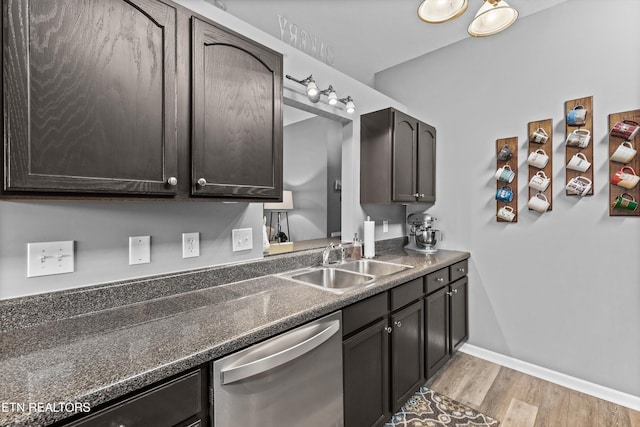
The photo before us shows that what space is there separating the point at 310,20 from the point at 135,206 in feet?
6.38

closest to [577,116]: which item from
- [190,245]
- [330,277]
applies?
[330,277]

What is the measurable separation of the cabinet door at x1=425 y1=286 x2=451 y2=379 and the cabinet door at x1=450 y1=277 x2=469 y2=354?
0.40 ft

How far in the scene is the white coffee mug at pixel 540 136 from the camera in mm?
2242

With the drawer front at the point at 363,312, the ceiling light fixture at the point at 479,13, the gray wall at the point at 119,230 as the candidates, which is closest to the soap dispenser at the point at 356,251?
the drawer front at the point at 363,312

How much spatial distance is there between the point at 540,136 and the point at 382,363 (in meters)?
1.99

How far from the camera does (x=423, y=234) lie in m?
2.68

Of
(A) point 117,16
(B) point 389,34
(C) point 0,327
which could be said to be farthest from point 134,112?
(B) point 389,34

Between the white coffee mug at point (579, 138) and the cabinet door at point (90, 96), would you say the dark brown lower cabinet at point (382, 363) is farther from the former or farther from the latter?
the white coffee mug at point (579, 138)

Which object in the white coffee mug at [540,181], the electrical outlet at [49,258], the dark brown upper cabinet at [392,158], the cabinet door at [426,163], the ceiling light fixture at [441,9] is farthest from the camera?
the cabinet door at [426,163]

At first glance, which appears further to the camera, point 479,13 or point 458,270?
point 458,270

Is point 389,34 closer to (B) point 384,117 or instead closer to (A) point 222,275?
(B) point 384,117

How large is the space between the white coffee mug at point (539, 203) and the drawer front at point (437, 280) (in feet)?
2.61

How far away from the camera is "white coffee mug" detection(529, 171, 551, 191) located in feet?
7.31

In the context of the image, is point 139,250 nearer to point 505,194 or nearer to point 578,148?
point 505,194
